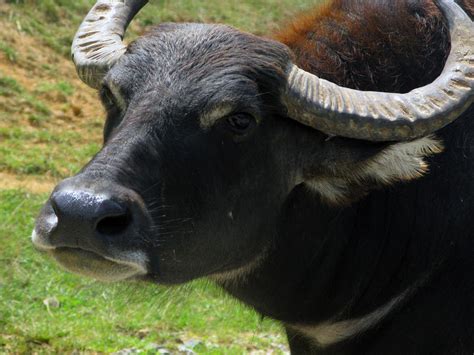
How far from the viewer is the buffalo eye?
14.8ft

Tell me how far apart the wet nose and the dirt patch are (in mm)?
6717

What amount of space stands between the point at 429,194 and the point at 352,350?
96cm

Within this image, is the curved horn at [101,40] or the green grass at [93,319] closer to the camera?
the curved horn at [101,40]

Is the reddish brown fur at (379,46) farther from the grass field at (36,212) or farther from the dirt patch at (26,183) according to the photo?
the dirt patch at (26,183)

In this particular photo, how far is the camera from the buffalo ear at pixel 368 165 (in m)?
4.60

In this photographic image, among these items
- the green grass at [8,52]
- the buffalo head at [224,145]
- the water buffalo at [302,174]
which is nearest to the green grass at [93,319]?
the water buffalo at [302,174]

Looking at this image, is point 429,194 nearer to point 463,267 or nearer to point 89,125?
point 463,267

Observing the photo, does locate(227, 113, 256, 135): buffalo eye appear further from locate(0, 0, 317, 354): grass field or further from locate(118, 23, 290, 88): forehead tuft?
locate(0, 0, 317, 354): grass field

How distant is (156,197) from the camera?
170 inches

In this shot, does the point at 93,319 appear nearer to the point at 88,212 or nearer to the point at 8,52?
the point at 88,212

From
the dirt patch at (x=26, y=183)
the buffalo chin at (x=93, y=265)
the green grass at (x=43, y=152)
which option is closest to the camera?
the buffalo chin at (x=93, y=265)

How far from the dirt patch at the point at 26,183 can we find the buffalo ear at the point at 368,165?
254 inches

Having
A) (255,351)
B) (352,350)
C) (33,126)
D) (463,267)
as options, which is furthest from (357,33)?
(33,126)

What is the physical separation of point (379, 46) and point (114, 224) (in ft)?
6.30
